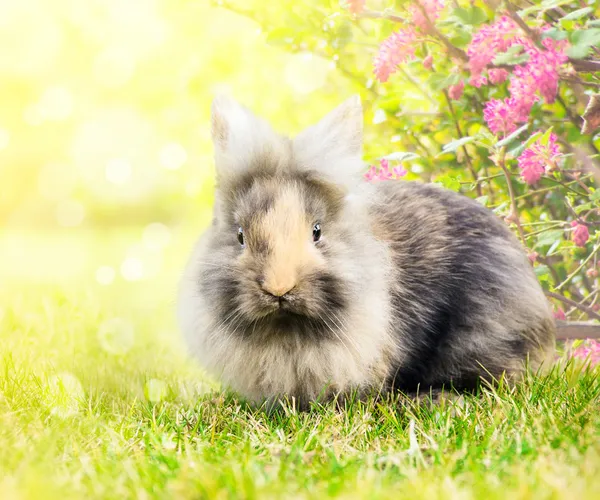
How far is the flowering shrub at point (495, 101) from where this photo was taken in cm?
347

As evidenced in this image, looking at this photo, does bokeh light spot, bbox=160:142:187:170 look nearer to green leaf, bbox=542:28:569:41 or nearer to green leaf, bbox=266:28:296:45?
green leaf, bbox=266:28:296:45

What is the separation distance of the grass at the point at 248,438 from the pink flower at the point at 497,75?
1.50 m

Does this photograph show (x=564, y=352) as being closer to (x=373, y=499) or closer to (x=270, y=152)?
(x=270, y=152)

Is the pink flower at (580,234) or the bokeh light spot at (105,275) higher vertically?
the pink flower at (580,234)

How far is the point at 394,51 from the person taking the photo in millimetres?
3717

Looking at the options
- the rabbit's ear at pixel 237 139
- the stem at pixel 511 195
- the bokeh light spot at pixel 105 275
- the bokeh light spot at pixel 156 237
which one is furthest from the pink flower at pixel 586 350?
the bokeh light spot at pixel 156 237

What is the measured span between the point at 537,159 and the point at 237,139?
151cm

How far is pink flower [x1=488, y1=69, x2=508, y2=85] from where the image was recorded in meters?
3.74

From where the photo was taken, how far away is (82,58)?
8969 mm

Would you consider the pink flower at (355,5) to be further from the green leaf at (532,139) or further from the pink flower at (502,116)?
the green leaf at (532,139)

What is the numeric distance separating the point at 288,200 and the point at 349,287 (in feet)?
1.42

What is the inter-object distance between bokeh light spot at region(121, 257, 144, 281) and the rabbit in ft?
12.6

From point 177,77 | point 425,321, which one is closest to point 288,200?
point 425,321

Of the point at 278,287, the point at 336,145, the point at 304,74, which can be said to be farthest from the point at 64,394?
the point at 304,74
